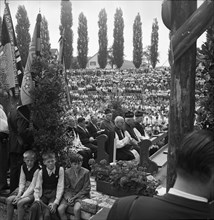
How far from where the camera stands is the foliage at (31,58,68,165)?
195 inches

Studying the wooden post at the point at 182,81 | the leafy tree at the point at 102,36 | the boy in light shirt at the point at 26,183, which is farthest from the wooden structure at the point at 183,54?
the leafy tree at the point at 102,36

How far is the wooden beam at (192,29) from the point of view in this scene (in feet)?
7.00

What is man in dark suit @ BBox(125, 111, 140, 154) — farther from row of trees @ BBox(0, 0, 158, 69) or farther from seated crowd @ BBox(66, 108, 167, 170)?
row of trees @ BBox(0, 0, 158, 69)

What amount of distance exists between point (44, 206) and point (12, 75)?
87.4 inches

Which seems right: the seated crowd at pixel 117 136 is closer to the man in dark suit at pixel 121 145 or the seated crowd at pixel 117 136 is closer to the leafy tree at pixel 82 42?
the man in dark suit at pixel 121 145

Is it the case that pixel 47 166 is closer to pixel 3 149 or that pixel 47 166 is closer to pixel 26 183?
pixel 26 183

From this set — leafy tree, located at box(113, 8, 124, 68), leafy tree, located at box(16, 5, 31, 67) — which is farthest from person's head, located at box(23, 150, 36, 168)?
leafy tree, located at box(113, 8, 124, 68)

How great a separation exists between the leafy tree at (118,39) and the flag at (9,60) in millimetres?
50593

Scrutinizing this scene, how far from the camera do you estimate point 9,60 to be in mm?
5523

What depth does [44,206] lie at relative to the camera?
445 cm

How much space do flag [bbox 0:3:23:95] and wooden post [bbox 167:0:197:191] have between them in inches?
145

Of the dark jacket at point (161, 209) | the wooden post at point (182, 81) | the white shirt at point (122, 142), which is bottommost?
the white shirt at point (122, 142)

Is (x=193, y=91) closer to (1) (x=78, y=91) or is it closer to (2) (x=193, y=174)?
(2) (x=193, y=174)

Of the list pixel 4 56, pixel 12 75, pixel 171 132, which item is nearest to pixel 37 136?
pixel 12 75
